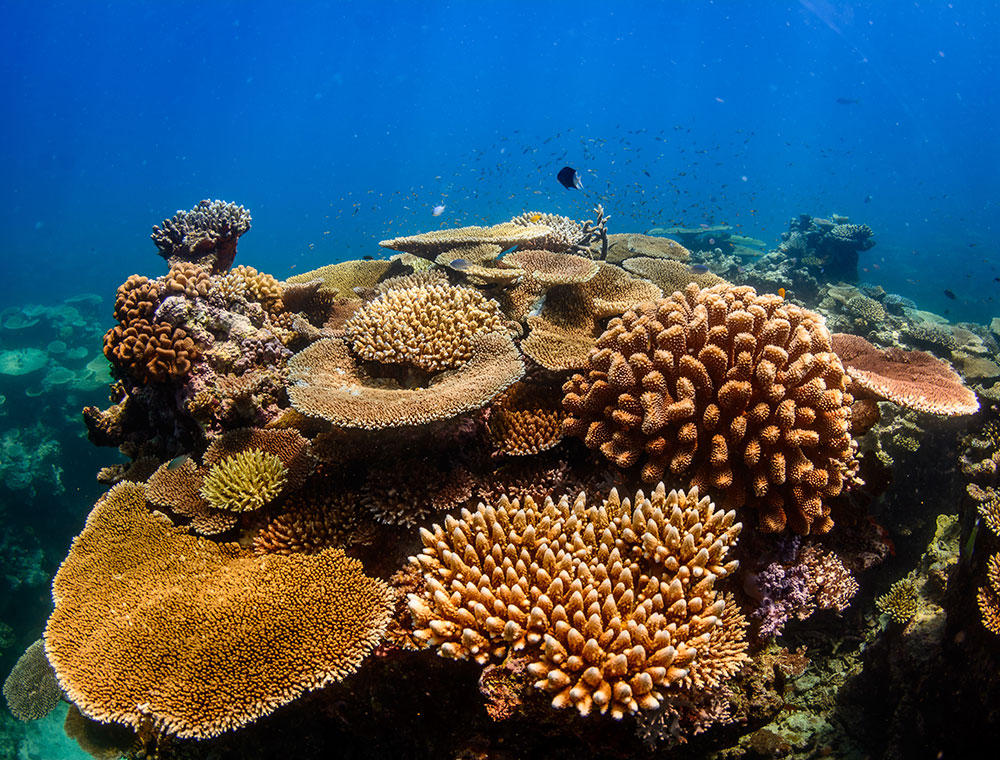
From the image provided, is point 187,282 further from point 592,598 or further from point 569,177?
point 569,177

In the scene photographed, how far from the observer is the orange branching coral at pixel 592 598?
8.23 feet

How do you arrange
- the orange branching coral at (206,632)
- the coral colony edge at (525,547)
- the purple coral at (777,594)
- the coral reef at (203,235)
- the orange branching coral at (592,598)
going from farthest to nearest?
the coral reef at (203,235) < the purple coral at (777,594) < the orange branching coral at (206,632) < the coral colony edge at (525,547) < the orange branching coral at (592,598)

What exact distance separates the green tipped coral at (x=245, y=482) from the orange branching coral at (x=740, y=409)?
2.78m

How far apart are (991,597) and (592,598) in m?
3.00

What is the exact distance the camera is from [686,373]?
142 inches

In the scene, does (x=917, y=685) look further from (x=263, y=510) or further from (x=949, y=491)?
(x=263, y=510)

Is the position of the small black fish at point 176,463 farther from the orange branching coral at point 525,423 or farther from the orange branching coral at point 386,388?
the orange branching coral at point 525,423

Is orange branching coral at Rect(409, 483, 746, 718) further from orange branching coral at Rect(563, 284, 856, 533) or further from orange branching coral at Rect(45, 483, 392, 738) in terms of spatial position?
orange branching coral at Rect(45, 483, 392, 738)

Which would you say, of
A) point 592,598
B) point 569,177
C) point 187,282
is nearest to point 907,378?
point 592,598

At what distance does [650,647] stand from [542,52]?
8343 inches

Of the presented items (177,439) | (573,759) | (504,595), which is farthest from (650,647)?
(177,439)

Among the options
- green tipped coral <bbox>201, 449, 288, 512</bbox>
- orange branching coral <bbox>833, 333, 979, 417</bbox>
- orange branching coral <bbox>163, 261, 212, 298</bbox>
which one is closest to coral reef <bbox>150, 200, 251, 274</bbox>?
orange branching coral <bbox>163, 261, 212, 298</bbox>

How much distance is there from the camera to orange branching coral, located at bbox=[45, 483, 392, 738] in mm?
3094

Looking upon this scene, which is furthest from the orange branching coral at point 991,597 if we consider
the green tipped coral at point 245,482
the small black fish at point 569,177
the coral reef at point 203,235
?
the coral reef at point 203,235
